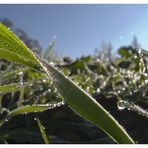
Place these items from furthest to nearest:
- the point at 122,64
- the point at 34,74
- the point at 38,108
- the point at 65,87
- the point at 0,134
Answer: the point at 122,64 < the point at 34,74 < the point at 0,134 < the point at 38,108 < the point at 65,87

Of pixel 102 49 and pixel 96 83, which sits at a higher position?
pixel 102 49

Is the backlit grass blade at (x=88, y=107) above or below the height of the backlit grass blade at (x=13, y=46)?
below

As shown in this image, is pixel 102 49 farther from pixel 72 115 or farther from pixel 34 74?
pixel 72 115

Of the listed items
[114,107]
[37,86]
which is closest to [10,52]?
[114,107]

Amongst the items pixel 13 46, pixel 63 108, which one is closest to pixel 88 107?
pixel 13 46

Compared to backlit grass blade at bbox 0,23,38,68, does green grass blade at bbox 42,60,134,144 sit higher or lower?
lower

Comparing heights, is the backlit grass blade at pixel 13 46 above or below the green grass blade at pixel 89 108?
above

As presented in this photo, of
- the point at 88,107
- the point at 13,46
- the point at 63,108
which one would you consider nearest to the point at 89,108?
the point at 88,107

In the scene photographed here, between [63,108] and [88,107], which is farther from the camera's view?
[63,108]

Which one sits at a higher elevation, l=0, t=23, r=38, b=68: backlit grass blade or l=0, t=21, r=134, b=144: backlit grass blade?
l=0, t=23, r=38, b=68: backlit grass blade

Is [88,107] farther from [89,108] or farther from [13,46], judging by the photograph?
[13,46]

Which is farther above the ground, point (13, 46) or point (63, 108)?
point (13, 46)
